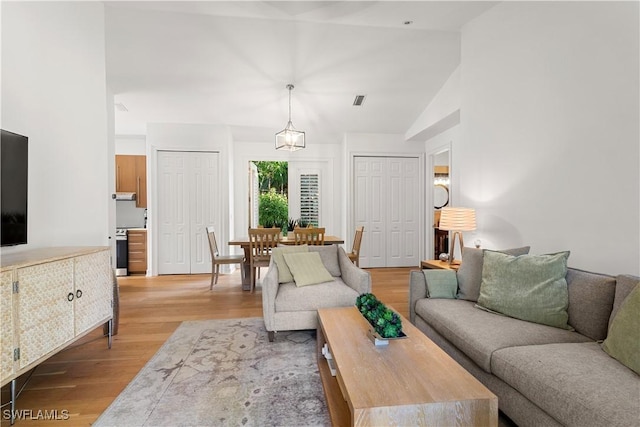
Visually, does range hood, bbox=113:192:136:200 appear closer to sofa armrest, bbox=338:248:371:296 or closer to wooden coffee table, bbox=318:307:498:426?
sofa armrest, bbox=338:248:371:296

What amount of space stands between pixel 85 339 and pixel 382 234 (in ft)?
15.0

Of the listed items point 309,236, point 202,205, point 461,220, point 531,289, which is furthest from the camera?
point 202,205

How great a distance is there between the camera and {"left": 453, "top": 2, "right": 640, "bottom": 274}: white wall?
1.88 m

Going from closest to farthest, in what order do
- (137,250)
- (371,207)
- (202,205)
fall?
(137,250) < (202,205) < (371,207)

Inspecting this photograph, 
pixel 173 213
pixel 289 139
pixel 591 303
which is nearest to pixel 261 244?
pixel 289 139

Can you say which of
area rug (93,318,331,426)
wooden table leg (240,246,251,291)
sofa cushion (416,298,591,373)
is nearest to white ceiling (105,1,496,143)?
wooden table leg (240,246,251,291)

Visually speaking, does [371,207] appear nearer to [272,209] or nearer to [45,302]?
[272,209]

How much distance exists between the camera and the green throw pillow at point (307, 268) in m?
2.74

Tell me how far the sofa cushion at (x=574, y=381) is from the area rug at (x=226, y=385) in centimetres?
99

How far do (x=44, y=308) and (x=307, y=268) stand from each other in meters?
1.90

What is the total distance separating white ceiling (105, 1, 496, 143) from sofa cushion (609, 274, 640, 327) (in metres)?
2.70

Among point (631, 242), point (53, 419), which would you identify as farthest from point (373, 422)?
point (631, 242)

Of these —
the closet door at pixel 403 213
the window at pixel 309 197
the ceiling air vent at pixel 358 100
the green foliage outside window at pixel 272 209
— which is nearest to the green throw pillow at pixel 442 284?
the ceiling air vent at pixel 358 100

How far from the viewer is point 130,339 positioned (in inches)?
103
